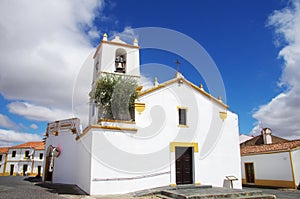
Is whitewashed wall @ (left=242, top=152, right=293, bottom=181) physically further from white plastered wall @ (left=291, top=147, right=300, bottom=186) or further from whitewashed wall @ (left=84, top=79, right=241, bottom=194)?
whitewashed wall @ (left=84, top=79, right=241, bottom=194)

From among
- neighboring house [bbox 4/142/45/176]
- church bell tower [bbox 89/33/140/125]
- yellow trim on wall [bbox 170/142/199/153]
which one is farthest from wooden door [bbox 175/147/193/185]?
neighboring house [bbox 4/142/45/176]

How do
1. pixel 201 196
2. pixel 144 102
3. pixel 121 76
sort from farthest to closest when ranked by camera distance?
pixel 121 76, pixel 144 102, pixel 201 196

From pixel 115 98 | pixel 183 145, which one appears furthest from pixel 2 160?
pixel 183 145

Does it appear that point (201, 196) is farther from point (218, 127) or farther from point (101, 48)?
point (101, 48)

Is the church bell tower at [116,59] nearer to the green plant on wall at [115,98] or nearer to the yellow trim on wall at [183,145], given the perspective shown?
the green plant on wall at [115,98]

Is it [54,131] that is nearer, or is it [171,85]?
[171,85]

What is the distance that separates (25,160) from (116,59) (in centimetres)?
3496

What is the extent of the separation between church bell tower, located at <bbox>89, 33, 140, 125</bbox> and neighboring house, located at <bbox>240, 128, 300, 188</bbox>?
12592mm

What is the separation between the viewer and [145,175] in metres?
11.9

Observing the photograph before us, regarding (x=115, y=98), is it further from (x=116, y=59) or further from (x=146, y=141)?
(x=116, y=59)

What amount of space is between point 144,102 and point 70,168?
246 inches

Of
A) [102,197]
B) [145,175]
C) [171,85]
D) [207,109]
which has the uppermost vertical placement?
[171,85]

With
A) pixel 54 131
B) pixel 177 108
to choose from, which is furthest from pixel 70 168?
pixel 177 108

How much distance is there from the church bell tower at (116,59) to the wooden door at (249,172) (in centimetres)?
1359
